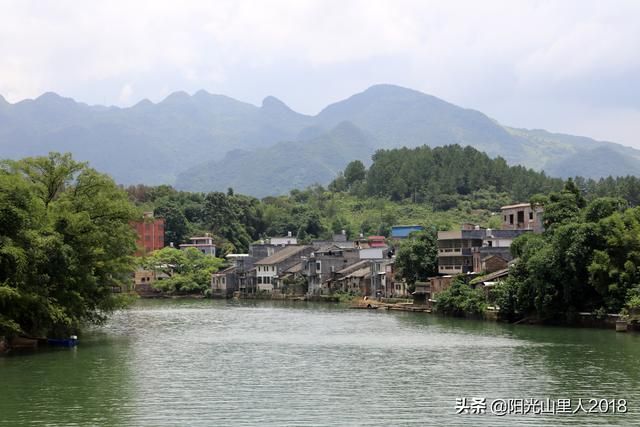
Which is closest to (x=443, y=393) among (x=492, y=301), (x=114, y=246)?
(x=114, y=246)

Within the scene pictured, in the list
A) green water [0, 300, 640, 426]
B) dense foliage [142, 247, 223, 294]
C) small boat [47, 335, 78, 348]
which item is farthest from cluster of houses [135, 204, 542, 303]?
small boat [47, 335, 78, 348]

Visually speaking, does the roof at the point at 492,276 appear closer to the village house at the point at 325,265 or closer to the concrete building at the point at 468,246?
the concrete building at the point at 468,246

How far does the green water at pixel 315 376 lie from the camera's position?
26.2 meters

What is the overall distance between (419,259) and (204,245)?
58.5m

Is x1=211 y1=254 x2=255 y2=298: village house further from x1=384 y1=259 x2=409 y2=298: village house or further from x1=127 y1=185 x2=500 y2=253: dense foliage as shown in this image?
x1=384 y1=259 x2=409 y2=298: village house

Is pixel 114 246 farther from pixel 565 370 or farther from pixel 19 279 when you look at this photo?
pixel 565 370

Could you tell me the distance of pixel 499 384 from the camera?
31.8 metres

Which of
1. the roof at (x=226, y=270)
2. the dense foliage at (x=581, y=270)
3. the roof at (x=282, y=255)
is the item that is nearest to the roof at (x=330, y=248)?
the roof at (x=282, y=255)

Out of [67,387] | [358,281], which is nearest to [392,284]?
[358,281]

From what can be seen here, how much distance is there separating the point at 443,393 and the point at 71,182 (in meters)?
28.4

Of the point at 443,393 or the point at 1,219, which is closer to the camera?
the point at 443,393

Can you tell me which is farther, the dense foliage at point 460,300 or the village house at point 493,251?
Answer: the village house at point 493,251

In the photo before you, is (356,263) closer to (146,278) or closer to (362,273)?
(362,273)

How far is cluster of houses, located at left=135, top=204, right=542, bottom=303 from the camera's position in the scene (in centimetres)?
7356
